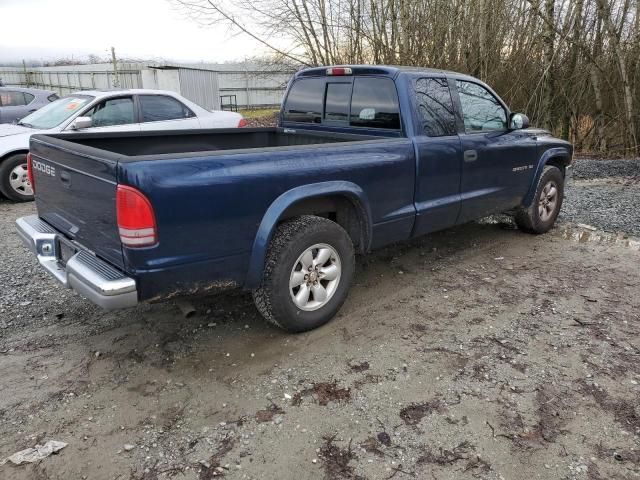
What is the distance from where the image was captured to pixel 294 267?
3600 millimetres

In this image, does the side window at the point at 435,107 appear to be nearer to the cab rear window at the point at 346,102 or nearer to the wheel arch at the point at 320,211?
the cab rear window at the point at 346,102

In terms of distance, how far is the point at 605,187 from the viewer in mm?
8984

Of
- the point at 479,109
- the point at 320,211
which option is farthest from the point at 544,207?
the point at 320,211

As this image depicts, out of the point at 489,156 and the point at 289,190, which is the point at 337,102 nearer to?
the point at 489,156

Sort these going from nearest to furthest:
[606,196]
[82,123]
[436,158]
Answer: [436,158]
[82,123]
[606,196]

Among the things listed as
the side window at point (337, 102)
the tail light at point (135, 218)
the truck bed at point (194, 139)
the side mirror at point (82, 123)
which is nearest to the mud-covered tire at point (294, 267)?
the tail light at point (135, 218)

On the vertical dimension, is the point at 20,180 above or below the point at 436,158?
below

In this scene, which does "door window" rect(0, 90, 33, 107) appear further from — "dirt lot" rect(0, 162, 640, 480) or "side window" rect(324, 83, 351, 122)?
"side window" rect(324, 83, 351, 122)

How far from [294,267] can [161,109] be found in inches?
221

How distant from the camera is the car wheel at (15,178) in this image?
7.55m

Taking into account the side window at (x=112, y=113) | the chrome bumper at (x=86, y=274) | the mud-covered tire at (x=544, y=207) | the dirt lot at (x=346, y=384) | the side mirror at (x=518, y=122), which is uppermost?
the side window at (x=112, y=113)

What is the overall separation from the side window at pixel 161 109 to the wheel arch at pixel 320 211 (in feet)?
16.6

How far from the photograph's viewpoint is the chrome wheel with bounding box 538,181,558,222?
20.1 feet

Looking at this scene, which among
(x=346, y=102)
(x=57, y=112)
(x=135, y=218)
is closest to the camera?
(x=135, y=218)
